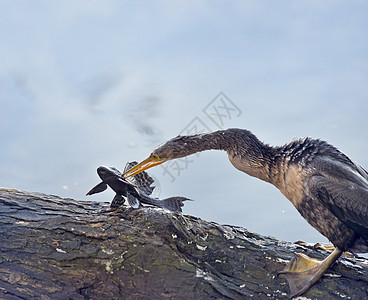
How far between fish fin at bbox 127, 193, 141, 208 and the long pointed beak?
0.27 m

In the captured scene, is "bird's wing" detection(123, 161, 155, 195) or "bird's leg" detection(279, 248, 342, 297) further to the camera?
"bird's wing" detection(123, 161, 155, 195)

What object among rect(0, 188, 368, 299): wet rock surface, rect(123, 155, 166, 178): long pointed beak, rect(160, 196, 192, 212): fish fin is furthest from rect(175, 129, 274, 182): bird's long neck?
rect(0, 188, 368, 299): wet rock surface

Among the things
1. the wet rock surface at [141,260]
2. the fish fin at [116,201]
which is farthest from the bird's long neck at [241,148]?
the fish fin at [116,201]

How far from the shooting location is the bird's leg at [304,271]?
285 cm

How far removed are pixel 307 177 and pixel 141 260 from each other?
1452mm

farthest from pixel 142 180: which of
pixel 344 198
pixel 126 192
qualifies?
pixel 344 198

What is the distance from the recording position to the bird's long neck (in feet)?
10.8

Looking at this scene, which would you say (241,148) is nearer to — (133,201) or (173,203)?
(173,203)

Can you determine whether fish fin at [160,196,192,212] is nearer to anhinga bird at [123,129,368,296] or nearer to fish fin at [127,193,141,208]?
fish fin at [127,193,141,208]

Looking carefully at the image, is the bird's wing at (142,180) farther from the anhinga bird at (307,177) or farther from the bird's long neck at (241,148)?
the bird's long neck at (241,148)

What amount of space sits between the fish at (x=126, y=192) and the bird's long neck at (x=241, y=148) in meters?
0.49

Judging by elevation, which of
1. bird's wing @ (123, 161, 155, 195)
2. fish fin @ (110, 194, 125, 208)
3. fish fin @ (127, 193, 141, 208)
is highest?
bird's wing @ (123, 161, 155, 195)

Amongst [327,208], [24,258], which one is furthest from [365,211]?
[24,258]

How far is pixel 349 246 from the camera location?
291 centimetres
